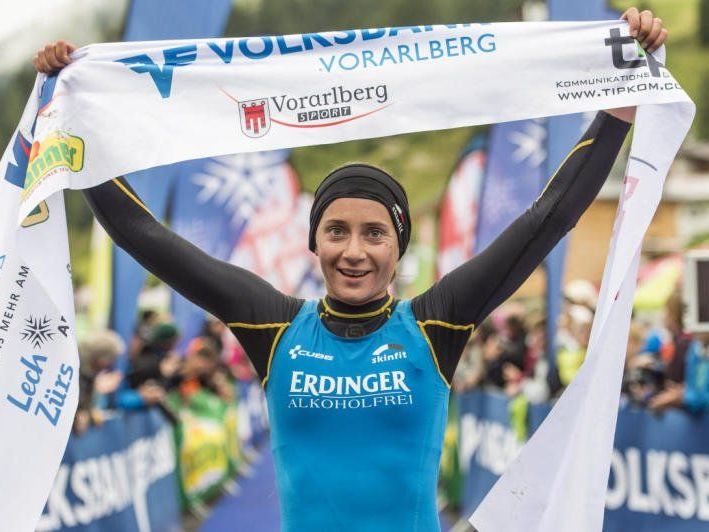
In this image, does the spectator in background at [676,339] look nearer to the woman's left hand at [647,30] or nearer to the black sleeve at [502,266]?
the woman's left hand at [647,30]

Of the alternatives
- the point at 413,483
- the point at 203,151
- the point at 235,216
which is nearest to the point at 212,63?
the point at 203,151

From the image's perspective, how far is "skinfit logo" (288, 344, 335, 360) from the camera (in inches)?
138

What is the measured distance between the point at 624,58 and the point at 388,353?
1.33 meters

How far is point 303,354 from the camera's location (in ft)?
11.5

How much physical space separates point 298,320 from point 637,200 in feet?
4.10

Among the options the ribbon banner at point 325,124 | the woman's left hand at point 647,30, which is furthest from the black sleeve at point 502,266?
the woman's left hand at point 647,30

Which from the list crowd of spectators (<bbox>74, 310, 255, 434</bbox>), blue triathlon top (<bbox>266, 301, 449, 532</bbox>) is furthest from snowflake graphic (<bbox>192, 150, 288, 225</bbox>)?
blue triathlon top (<bbox>266, 301, 449, 532</bbox>)

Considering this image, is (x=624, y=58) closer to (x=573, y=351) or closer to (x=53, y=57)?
(x=53, y=57)

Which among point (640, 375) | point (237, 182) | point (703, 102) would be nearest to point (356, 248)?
point (640, 375)

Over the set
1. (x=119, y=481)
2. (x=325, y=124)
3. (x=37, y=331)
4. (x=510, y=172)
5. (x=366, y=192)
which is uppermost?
(x=510, y=172)

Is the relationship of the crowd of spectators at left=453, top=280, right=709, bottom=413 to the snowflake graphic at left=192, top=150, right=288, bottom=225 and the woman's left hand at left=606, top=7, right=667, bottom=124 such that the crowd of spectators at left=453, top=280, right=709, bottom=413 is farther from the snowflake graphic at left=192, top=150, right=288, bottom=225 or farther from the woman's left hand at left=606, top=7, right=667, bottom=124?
the snowflake graphic at left=192, top=150, right=288, bottom=225

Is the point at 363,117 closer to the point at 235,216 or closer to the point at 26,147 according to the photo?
the point at 26,147

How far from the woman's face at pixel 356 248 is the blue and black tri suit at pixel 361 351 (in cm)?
8

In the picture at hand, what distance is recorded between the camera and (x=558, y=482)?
386 cm
